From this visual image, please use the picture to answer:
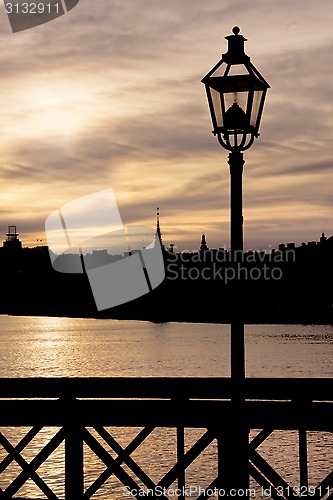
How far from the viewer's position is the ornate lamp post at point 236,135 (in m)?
8.08

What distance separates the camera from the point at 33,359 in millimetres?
128625

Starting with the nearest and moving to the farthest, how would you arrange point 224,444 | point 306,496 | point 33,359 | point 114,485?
1. point 224,444
2. point 306,496
3. point 114,485
4. point 33,359

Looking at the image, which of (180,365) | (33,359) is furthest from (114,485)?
(33,359)

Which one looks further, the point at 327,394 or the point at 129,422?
the point at 327,394

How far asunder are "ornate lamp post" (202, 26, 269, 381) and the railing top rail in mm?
1337

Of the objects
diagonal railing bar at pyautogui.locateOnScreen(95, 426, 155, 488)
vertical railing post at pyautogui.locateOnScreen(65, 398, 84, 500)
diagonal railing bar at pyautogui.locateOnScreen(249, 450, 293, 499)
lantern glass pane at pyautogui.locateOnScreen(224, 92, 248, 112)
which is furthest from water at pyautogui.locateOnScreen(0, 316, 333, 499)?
lantern glass pane at pyautogui.locateOnScreen(224, 92, 248, 112)

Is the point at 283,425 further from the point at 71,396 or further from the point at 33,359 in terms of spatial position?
the point at 33,359

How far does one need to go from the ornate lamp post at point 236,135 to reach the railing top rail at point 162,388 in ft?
3.19

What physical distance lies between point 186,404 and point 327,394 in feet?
6.26

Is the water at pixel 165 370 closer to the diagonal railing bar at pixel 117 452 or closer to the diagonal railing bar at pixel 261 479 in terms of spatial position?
the diagonal railing bar at pixel 117 452

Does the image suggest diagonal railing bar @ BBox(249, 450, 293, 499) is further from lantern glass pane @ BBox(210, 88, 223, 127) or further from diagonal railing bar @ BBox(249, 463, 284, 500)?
lantern glass pane @ BBox(210, 88, 223, 127)

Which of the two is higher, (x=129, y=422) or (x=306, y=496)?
(x=129, y=422)

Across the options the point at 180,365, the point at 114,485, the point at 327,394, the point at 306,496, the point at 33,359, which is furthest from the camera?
the point at 33,359

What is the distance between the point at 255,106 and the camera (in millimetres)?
8766
